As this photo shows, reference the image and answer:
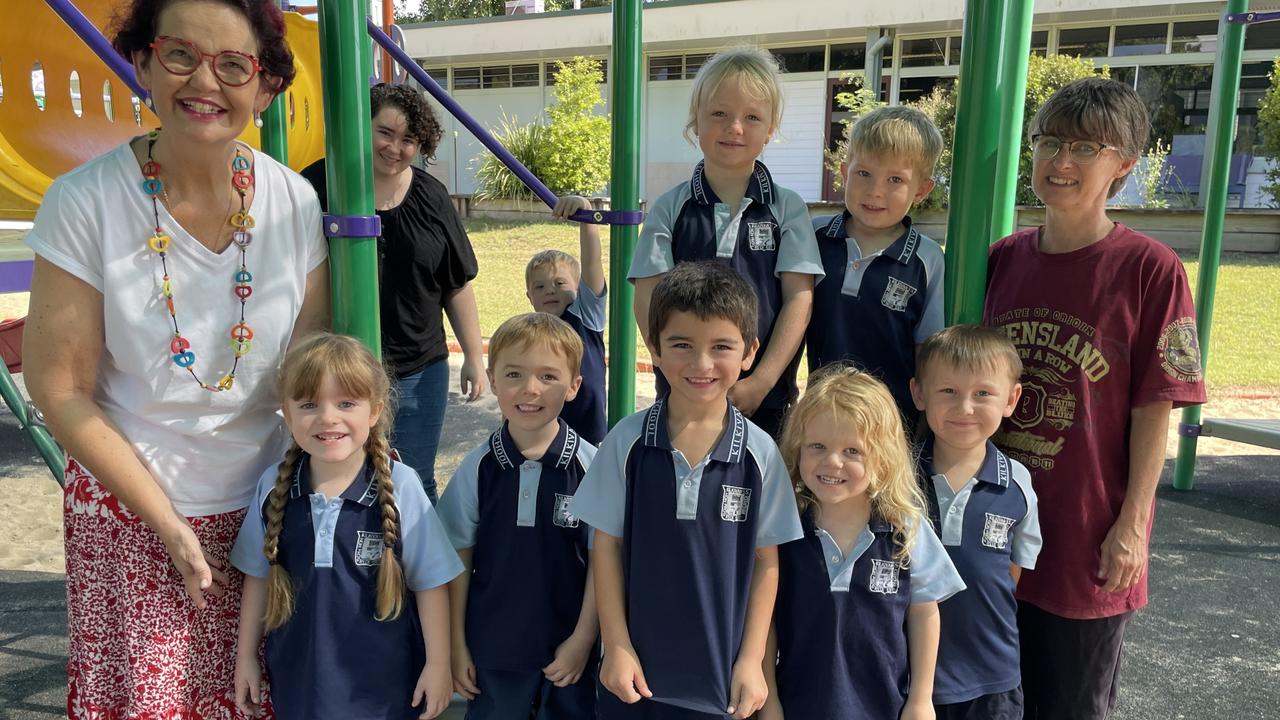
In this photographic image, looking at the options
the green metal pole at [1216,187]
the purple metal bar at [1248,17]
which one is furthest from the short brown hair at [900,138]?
the purple metal bar at [1248,17]

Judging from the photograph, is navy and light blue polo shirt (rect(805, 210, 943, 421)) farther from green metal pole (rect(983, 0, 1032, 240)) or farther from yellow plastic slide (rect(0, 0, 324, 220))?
yellow plastic slide (rect(0, 0, 324, 220))

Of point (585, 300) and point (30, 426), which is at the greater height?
point (585, 300)

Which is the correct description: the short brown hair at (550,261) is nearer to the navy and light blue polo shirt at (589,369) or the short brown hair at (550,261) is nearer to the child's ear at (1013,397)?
the navy and light blue polo shirt at (589,369)

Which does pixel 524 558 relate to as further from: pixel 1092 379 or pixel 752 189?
pixel 1092 379

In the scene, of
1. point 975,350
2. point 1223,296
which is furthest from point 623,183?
point 1223,296

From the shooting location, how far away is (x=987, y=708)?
200 centimetres

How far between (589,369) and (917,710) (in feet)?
5.21

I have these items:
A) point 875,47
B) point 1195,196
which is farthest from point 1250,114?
point 875,47

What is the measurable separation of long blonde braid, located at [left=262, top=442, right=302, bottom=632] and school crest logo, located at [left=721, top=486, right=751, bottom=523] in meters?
0.85

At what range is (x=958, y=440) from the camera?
1.96 meters

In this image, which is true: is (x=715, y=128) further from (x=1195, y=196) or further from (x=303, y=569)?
(x=1195, y=196)

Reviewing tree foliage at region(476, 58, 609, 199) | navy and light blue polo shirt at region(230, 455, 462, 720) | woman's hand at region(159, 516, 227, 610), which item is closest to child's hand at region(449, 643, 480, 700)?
navy and light blue polo shirt at region(230, 455, 462, 720)

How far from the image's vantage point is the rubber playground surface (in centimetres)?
295

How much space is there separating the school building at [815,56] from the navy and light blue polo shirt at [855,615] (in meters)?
14.0
